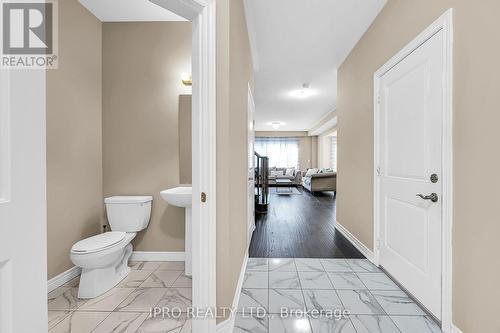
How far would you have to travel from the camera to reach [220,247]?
1317 millimetres

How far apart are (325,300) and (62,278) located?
7.32 ft

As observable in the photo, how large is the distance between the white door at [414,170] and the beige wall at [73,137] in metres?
2.88

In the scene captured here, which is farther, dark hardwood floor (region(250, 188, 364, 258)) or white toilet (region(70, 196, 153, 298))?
dark hardwood floor (region(250, 188, 364, 258))

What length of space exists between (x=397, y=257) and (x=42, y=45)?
2554 mm

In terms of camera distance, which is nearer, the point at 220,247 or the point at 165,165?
the point at 220,247

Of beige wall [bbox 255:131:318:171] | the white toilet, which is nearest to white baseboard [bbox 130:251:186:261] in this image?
the white toilet

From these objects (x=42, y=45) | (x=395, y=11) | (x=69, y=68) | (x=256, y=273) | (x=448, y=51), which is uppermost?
(x=395, y=11)

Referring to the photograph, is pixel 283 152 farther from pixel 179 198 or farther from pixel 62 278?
pixel 62 278

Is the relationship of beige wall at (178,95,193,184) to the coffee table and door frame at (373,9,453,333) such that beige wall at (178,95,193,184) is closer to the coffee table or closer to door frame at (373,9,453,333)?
door frame at (373,9,453,333)

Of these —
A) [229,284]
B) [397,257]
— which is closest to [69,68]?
[229,284]

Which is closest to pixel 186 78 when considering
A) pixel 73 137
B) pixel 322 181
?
pixel 73 137

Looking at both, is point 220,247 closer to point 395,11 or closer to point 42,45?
point 42,45

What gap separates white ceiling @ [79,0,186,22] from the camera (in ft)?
6.94

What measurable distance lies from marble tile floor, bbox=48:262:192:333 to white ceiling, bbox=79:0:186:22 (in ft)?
8.38
